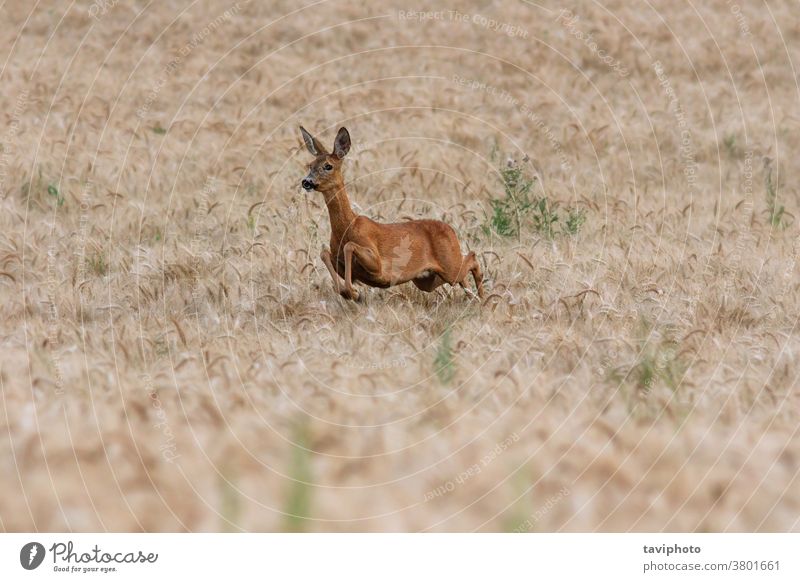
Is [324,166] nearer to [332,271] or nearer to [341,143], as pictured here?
[341,143]

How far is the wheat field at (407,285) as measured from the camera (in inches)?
183

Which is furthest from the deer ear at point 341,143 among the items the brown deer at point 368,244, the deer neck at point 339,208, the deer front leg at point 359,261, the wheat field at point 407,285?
the wheat field at point 407,285

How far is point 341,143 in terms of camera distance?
7.47 metres

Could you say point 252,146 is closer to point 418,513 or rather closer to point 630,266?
point 630,266

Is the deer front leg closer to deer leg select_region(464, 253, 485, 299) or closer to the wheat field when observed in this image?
the wheat field

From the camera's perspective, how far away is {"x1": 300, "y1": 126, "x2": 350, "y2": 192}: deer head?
746 centimetres

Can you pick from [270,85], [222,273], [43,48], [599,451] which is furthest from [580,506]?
[43,48]

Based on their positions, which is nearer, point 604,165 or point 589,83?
point 604,165

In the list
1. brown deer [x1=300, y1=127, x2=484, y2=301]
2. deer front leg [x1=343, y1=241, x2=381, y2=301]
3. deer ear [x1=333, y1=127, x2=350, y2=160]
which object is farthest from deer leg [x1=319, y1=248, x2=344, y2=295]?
deer ear [x1=333, y1=127, x2=350, y2=160]

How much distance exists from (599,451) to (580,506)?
1.40 ft

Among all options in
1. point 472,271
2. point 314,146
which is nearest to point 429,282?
point 472,271

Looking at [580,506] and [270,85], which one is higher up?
[270,85]

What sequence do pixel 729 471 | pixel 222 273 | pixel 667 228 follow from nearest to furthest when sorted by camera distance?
pixel 729 471 → pixel 222 273 → pixel 667 228

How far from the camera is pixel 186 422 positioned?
5.05m
